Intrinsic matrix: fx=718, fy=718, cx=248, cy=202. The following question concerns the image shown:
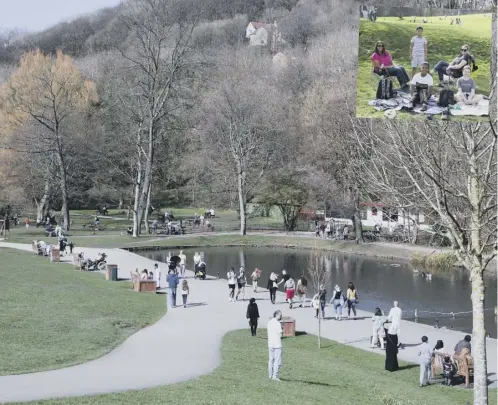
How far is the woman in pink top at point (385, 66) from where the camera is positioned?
1212 cm

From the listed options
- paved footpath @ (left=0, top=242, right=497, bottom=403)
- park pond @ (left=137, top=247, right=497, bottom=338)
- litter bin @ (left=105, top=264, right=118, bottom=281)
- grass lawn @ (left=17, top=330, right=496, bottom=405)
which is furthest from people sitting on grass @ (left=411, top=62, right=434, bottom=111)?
litter bin @ (left=105, top=264, right=118, bottom=281)

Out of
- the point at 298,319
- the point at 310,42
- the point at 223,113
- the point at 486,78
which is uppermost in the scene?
the point at 310,42

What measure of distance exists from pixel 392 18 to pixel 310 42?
128 m

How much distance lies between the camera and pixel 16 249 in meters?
45.5

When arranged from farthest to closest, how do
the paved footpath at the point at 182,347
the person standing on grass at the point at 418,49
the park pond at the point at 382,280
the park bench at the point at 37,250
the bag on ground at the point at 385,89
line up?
the park bench at the point at 37,250
the park pond at the point at 382,280
the paved footpath at the point at 182,347
the bag on ground at the point at 385,89
the person standing on grass at the point at 418,49

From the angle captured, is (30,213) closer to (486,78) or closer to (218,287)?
(218,287)

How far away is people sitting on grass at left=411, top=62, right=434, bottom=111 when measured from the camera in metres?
12.1

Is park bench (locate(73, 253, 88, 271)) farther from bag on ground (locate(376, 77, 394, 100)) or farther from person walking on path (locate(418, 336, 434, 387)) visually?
bag on ground (locate(376, 77, 394, 100))

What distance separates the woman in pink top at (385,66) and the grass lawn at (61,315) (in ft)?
32.7

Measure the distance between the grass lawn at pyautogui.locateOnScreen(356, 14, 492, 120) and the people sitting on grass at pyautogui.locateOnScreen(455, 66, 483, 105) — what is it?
0.29ft

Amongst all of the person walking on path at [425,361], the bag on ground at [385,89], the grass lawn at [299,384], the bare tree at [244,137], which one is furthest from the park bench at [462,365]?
the bare tree at [244,137]

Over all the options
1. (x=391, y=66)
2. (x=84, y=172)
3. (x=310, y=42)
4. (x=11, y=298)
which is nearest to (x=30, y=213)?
(x=84, y=172)

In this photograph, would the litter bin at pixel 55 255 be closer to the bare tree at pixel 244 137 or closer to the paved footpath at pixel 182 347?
the paved footpath at pixel 182 347

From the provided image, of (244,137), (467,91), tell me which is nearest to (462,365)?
(467,91)
